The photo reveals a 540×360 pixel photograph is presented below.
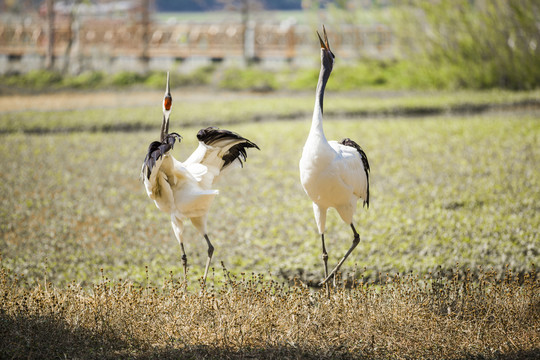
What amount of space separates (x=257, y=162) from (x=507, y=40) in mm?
8513

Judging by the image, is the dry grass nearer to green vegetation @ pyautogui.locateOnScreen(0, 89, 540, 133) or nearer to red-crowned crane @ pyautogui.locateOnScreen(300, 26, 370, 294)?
red-crowned crane @ pyautogui.locateOnScreen(300, 26, 370, 294)

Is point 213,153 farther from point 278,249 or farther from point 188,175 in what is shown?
point 278,249

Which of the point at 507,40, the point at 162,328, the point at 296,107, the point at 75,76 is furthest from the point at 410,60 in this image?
the point at 162,328

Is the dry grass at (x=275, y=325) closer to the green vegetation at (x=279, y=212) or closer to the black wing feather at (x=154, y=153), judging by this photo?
the black wing feather at (x=154, y=153)

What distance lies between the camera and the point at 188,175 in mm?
4363

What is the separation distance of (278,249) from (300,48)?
1577 cm

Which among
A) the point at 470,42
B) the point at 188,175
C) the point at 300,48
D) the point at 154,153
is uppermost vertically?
the point at 470,42

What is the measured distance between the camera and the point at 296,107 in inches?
549

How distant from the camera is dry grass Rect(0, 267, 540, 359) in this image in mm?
Answer: 3752

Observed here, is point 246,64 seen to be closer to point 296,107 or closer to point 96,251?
point 296,107

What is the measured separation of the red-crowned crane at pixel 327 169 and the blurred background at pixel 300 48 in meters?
11.1

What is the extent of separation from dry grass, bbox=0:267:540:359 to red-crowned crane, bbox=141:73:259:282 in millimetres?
580

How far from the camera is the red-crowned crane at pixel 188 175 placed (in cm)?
419

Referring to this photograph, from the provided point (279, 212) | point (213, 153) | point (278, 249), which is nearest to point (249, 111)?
point (279, 212)
